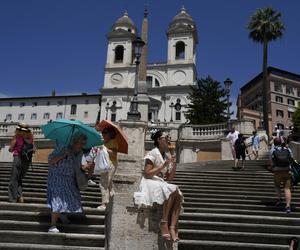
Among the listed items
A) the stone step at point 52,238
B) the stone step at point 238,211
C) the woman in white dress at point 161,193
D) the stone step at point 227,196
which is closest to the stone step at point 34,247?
the stone step at point 52,238

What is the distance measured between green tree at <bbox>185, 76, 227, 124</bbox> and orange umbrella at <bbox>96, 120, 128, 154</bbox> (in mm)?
31704

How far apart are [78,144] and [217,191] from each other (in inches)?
185

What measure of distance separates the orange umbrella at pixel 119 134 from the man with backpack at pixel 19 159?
2.11 meters

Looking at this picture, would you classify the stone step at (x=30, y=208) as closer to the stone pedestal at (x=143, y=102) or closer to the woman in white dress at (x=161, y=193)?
the woman in white dress at (x=161, y=193)

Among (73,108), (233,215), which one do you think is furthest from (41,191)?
(73,108)

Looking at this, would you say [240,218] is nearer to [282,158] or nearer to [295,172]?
[282,158]

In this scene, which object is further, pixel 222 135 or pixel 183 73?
pixel 183 73

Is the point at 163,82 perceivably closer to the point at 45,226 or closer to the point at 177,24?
the point at 177,24

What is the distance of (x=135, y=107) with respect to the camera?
1628 centimetres

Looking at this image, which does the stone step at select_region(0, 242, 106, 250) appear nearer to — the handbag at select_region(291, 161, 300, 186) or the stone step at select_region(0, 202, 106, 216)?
the stone step at select_region(0, 202, 106, 216)

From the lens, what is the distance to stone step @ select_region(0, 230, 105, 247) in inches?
252

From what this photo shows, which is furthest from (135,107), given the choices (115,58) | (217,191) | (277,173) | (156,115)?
(115,58)

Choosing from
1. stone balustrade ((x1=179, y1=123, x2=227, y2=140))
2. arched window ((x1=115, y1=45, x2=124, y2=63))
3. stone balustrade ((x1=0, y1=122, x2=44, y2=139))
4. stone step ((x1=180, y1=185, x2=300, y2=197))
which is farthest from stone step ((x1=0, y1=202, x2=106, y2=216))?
arched window ((x1=115, y1=45, x2=124, y2=63))

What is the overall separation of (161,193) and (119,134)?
2.62 meters
